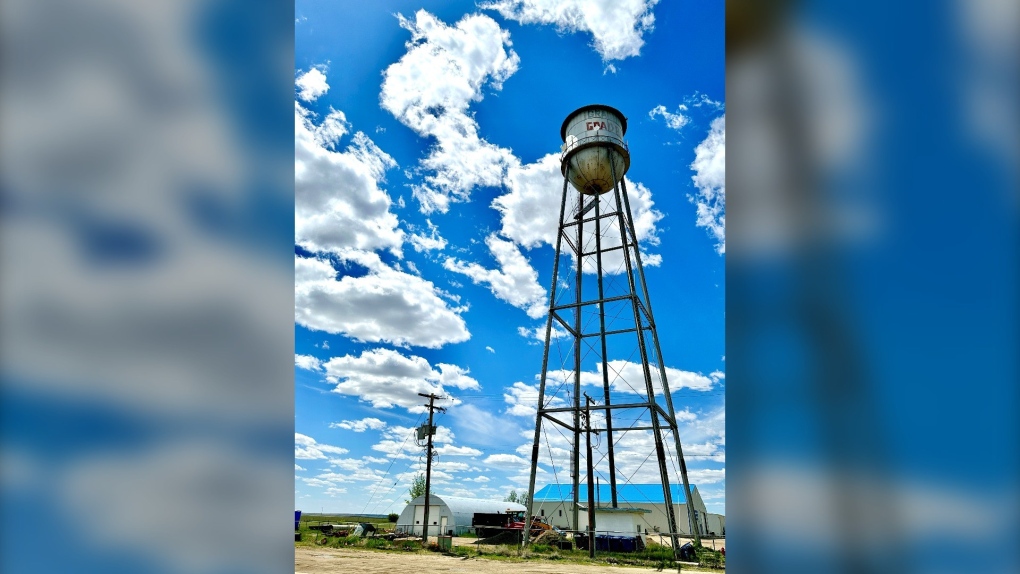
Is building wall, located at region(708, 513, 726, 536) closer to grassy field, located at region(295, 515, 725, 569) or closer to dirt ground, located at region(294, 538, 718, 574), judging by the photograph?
grassy field, located at region(295, 515, 725, 569)

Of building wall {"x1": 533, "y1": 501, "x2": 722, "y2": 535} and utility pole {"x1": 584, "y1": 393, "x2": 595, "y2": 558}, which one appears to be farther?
building wall {"x1": 533, "y1": 501, "x2": 722, "y2": 535}

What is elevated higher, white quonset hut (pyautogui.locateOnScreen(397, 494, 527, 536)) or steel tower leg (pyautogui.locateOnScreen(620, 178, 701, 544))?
steel tower leg (pyautogui.locateOnScreen(620, 178, 701, 544))

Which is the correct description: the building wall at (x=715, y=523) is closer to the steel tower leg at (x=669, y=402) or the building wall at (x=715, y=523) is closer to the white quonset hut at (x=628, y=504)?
the white quonset hut at (x=628, y=504)

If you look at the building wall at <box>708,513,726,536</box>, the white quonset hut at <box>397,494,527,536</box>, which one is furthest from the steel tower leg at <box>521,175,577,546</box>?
the building wall at <box>708,513,726,536</box>

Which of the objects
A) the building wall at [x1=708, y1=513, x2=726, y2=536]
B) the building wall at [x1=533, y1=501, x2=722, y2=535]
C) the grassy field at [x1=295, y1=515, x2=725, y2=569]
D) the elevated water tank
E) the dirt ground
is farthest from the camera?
the building wall at [x1=708, y1=513, x2=726, y2=536]

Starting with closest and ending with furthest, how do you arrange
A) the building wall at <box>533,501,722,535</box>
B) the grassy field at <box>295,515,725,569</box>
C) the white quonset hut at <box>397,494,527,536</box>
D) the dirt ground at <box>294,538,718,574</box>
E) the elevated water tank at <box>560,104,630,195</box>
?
the dirt ground at <box>294,538,718,574</box> → the grassy field at <box>295,515,725,569</box> → the elevated water tank at <box>560,104,630,195</box> → the white quonset hut at <box>397,494,527,536</box> → the building wall at <box>533,501,722,535</box>

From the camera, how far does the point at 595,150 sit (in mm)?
14023

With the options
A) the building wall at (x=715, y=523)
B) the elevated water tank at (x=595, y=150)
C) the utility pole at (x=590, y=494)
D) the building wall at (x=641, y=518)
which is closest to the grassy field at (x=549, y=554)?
the utility pole at (x=590, y=494)

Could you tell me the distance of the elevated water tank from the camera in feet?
46.0

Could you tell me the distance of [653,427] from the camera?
38.7ft

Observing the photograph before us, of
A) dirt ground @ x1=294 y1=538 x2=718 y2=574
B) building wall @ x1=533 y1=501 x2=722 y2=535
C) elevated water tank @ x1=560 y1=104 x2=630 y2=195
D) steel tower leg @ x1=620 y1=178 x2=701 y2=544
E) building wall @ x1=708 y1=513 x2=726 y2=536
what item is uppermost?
elevated water tank @ x1=560 y1=104 x2=630 y2=195
